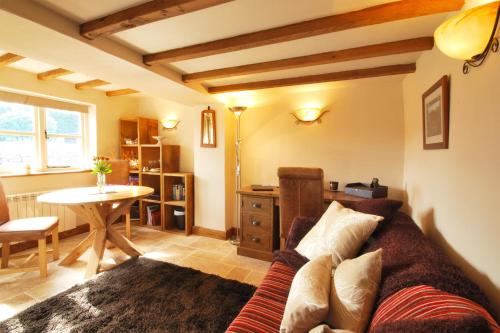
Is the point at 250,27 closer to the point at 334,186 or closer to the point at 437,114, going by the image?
the point at 437,114

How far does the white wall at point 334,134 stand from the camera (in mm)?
2777

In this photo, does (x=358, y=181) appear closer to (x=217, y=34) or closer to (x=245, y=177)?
(x=245, y=177)

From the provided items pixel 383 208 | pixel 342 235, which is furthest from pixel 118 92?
pixel 383 208

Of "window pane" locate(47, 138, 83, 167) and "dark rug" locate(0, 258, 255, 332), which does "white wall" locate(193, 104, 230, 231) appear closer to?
"dark rug" locate(0, 258, 255, 332)

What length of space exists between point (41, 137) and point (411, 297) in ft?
14.7

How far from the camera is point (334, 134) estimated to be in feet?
10.0

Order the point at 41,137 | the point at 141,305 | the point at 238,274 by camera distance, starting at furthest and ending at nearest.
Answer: the point at 41,137 → the point at 238,274 → the point at 141,305

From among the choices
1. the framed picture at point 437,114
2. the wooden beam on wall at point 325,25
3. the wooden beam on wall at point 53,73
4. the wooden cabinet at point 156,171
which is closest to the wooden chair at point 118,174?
the wooden cabinet at point 156,171

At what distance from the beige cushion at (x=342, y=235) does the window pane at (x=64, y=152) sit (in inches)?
154

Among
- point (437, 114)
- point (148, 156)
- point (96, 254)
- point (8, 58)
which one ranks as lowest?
point (96, 254)

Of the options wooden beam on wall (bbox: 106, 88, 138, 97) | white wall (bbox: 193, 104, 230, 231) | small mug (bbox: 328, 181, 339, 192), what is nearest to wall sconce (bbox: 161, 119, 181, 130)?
white wall (bbox: 193, 104, 230, 231)

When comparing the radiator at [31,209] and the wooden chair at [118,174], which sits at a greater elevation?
the wooden chair at [118,174]

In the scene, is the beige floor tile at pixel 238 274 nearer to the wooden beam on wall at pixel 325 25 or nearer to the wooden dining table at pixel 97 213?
the wooden dining table at pixel 97 213

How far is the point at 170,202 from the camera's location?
3.78m
